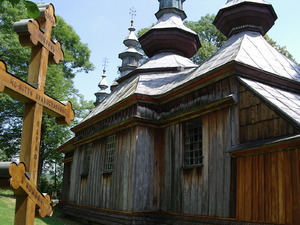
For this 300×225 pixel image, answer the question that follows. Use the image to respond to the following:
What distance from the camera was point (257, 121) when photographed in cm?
703

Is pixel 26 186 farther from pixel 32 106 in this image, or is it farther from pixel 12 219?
pixel 12 219

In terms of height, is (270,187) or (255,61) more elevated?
(255,61)

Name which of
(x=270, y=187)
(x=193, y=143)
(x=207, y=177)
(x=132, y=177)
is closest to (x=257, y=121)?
(x=270, y=187)

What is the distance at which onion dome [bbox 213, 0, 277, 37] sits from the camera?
11.6 meters

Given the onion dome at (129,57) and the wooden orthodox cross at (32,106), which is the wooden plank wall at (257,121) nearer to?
the wooden orthodox cross at (32,106)

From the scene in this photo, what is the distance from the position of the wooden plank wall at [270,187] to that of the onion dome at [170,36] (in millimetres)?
10023

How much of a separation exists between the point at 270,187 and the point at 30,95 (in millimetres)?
4865

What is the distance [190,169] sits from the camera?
8789 mm

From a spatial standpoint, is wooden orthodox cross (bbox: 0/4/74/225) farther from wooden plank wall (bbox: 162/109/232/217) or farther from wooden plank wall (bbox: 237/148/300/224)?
wooden plank wall (bbox: 162/109/232/217)

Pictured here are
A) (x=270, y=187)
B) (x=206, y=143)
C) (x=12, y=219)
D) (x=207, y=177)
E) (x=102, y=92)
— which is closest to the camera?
(x=270, y=187)

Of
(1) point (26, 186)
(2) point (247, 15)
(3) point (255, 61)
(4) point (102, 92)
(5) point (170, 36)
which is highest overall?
(4) point (102, 92)

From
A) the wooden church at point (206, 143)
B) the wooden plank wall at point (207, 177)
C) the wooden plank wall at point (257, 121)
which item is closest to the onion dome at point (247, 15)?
the wooden church at point (206, 143)

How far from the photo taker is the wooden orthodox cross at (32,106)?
3.60 metres

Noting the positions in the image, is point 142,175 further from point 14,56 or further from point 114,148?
point 14,56
